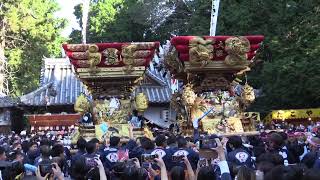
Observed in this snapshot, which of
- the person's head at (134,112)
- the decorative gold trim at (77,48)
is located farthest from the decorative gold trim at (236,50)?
the decorative gold trim at (77,48)

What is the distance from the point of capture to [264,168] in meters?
5.19

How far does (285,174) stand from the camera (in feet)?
14.6

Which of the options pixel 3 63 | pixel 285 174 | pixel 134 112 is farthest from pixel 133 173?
pixel 3 63

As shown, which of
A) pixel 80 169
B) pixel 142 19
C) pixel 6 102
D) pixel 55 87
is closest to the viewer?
pixel 80 169

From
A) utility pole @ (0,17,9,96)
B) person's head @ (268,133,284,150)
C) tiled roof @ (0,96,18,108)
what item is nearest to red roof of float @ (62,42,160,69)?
person's head @ (268,133,284,150)

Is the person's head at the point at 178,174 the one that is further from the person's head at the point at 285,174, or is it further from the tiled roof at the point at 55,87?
the tiled roof at the point at 55,87

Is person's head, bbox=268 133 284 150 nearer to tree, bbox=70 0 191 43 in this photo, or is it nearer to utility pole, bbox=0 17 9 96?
tree, bbox=70 0 191 43


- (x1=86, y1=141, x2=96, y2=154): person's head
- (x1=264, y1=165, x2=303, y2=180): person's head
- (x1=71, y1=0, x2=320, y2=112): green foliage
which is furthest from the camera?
(x1=71, y1=0, x2=320, y2=112): green foliage

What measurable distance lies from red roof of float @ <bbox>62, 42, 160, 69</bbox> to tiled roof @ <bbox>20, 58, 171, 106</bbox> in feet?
31.8

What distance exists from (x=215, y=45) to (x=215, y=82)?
1.12 m

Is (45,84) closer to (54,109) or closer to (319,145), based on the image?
(54,109)

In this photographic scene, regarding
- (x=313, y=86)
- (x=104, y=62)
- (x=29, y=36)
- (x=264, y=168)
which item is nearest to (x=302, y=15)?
(x=313, y=86)

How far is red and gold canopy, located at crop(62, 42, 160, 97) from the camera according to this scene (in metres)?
14.1

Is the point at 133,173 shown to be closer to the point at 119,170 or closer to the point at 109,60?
the point at 119,170
